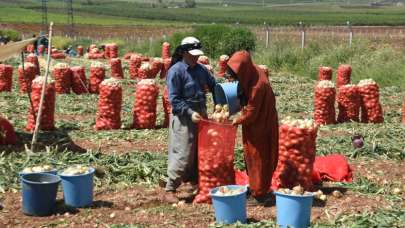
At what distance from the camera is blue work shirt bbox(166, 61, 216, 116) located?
6.95 metres

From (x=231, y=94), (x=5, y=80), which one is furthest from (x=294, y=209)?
(x=5, y=80)

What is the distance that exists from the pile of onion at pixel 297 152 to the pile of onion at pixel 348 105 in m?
5.28

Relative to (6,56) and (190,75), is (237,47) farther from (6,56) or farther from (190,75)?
(190,75)

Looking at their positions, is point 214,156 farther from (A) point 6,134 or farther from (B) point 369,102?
(B) point 369,102

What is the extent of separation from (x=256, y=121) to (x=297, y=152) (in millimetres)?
757

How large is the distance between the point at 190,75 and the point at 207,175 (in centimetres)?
112

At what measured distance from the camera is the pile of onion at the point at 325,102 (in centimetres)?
1183

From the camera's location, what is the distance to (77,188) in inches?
267

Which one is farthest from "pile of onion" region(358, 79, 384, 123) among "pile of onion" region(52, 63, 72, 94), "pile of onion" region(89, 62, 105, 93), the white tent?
"pile of onion" region(52, 63, 72, 94)

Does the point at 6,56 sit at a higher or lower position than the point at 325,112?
higher

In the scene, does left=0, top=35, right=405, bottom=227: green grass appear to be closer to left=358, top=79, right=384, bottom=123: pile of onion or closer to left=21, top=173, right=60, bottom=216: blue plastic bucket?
left=358, top=79, right=384, bottom=123: pile of onion

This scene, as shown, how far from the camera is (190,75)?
277 inches

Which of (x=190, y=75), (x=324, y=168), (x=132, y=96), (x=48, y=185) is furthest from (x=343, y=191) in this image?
(x=132, y=96)

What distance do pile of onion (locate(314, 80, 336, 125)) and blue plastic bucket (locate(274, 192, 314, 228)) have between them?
6114mm
